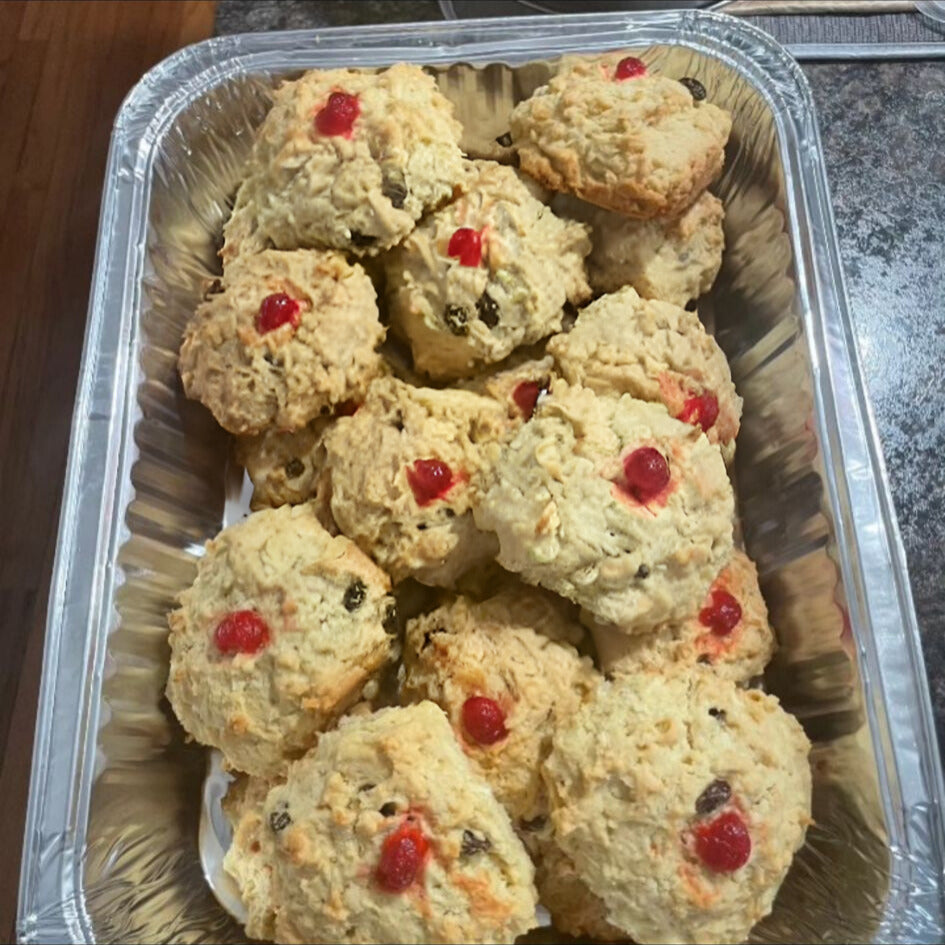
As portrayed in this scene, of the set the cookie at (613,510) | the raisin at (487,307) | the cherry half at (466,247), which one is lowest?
the cookie at (613,510)

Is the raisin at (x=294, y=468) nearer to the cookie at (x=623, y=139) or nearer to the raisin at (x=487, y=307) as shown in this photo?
the raisin at (x=487, y=307)

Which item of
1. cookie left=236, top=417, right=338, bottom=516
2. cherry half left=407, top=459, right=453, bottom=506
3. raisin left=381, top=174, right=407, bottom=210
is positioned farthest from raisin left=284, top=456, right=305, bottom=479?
raisin left=381, top=174, right=407, bottom=210

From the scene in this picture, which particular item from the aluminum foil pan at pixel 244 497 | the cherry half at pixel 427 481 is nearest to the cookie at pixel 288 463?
the aluminum foil pan at pixel 244 497

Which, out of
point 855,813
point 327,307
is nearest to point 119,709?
point 327,307

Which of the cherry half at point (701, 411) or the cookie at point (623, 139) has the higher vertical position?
the cookie at point (623, 139)

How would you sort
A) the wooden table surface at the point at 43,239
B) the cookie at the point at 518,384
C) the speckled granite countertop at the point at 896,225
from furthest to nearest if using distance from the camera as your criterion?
1. the wooden table surface at the point at 43,239
2. the speckled granite countertop at the point at 896,225
3. the cookie at the point at 518,384

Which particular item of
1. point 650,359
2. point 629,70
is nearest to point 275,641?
point 650,359

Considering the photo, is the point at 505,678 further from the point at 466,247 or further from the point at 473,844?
the point at 466,247
